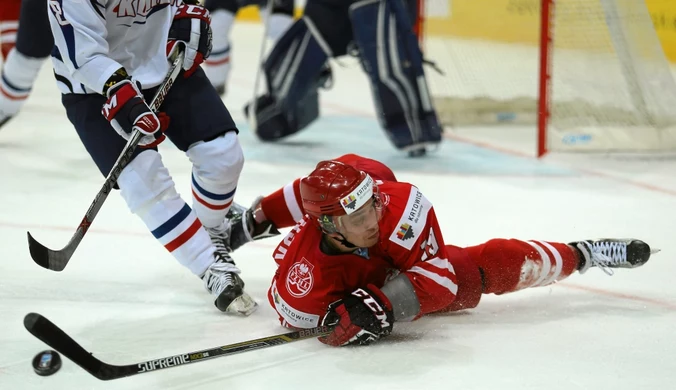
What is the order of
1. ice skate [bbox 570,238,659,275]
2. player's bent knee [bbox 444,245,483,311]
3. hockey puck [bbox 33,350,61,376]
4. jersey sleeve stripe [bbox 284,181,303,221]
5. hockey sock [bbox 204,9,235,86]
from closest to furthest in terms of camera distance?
hockey puck [bbox 33,350,61,376] → player's bent knee [bbox 444,245,483,311] → ice skate [bbox 570,238,659,275] → jersey sleeve stripe [bbox 284,181,303,221] → hockey sock [bbox 204,9,235,86]

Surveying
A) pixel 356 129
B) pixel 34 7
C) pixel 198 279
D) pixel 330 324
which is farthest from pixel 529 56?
pixel 330 324

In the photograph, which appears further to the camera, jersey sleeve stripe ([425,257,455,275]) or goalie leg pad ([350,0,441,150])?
goalie leg pad ([350,0,441,150])

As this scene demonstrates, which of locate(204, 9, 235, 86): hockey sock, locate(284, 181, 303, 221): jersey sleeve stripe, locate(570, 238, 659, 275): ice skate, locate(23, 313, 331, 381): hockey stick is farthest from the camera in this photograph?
locate(204, 9, 235, 86): hockey sock

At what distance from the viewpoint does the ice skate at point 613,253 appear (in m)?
2.63

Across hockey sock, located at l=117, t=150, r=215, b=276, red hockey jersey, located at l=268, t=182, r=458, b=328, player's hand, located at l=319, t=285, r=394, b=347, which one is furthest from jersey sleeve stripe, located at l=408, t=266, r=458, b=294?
hockey sock, located at l=117, t=150, r=215, b=276

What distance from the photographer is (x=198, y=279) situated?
284cm

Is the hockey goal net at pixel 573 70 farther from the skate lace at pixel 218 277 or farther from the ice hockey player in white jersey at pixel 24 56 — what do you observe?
the skate lace at pixel 218 277

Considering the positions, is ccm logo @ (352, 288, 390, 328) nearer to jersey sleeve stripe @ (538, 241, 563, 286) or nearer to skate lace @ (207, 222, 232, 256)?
jersey sleeve stripe @ (538, 241, 563, 286)

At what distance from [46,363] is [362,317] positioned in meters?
0.69

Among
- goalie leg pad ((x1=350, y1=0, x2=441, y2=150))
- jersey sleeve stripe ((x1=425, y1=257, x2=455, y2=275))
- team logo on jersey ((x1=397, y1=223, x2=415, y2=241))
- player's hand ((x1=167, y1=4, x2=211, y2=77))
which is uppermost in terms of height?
player's hand ((x1=167, y1=4, x2=211, y2=77))

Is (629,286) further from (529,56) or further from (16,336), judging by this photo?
(529,56)

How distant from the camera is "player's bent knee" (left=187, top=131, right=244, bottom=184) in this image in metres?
2.63

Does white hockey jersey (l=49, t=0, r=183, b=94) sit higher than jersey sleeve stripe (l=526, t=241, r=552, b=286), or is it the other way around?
white hockey jersey (l=49, t=0, r=183, b=94)

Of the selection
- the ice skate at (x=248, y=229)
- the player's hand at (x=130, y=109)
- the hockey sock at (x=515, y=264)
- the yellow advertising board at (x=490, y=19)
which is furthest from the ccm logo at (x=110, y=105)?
the yellow advertising board at (x=490, y=19)
